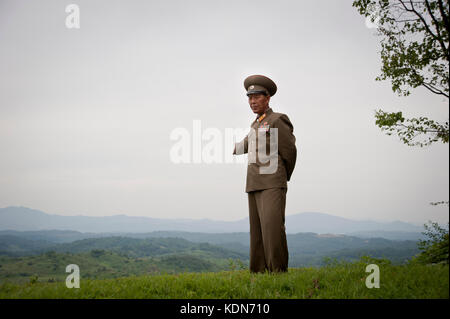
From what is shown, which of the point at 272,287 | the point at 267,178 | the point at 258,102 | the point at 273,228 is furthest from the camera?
the point at 258,102

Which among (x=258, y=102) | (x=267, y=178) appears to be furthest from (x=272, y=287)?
(x=258, y=102)

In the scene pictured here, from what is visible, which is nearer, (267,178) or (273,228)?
(273,228)

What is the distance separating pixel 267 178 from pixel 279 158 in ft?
1.36

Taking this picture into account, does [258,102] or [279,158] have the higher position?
[258,102]

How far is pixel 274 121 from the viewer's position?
5203 mm

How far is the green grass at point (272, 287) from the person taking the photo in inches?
139

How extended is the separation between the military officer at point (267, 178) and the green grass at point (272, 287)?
617mm

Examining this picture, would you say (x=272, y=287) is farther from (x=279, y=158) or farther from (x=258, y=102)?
(x=258, y=102)

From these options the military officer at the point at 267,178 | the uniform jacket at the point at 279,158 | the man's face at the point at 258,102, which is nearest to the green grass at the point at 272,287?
the military officer at the point at 267,178

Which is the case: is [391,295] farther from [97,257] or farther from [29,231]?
[29,231]

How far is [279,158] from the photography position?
5129 mm

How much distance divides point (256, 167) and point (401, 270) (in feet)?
8.98

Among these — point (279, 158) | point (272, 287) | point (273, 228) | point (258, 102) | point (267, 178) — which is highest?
point (258, 102)
